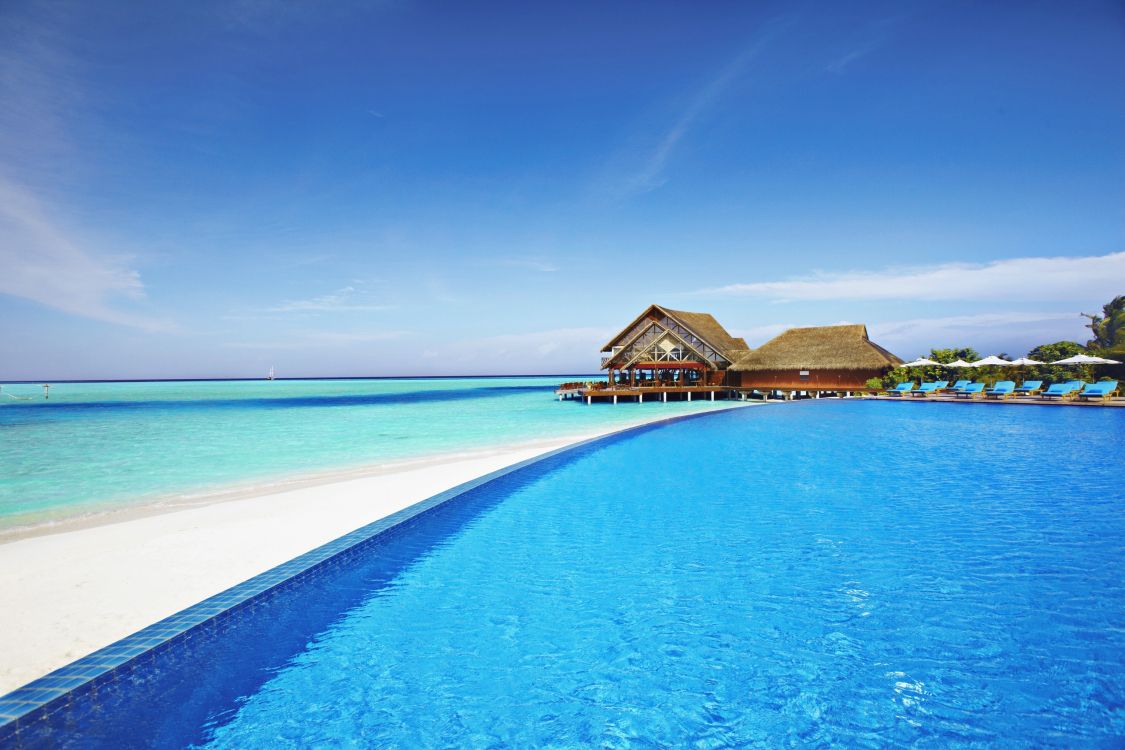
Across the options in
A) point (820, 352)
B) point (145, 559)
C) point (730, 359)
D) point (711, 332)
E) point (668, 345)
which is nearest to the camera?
point (145, 559)

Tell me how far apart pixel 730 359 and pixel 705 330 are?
3.50 m

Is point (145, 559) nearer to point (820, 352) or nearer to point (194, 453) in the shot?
point (194, 453)

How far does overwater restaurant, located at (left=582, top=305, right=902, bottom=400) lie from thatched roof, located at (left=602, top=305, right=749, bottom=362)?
64 mm

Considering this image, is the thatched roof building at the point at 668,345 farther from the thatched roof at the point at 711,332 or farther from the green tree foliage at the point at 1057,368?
the green tree foliage at the point at 1057,368

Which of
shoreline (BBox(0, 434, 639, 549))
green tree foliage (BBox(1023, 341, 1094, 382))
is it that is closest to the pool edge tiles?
shoreline (BBox(0, 434, 639, 549))

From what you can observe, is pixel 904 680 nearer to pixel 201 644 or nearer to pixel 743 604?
pixel 743 604

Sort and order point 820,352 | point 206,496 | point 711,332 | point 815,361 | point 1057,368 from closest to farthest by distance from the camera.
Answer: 1. point 206,496
2. point 1057,368
3. point 815,361
4. point 820,352
5. point 711,332

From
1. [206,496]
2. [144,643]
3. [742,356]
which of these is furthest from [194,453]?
[742,356]

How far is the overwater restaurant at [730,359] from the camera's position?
31.2m

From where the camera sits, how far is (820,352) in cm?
3216

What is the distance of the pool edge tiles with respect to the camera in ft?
8.77

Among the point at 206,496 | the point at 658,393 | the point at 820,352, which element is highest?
the point at 820,352

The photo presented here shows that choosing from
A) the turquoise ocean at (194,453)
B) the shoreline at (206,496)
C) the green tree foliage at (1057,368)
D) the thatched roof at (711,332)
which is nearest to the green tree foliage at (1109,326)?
the green tree foliage at (1057,368)

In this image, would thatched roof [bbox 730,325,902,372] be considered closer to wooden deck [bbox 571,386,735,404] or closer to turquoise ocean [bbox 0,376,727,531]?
wooden deck [bbox 571,386,735,404]
